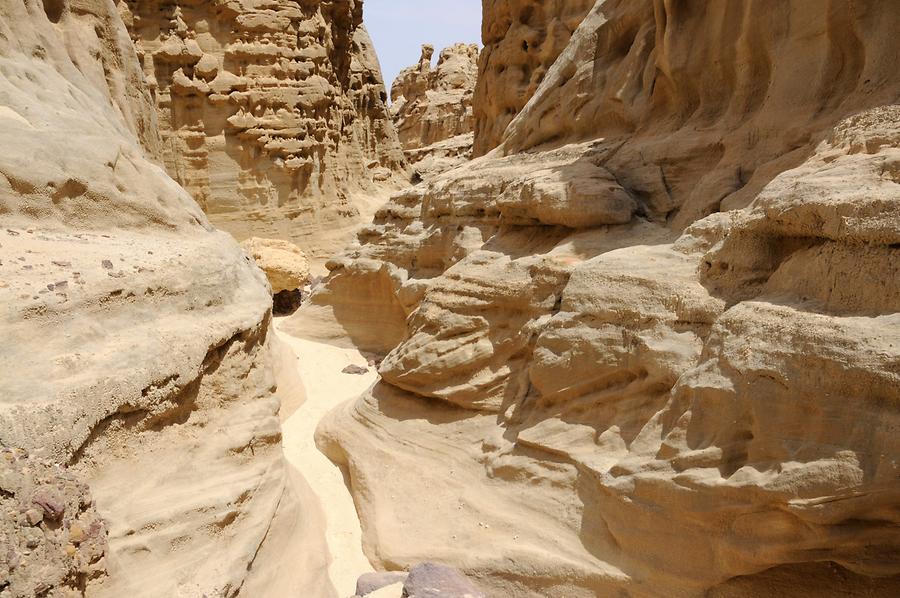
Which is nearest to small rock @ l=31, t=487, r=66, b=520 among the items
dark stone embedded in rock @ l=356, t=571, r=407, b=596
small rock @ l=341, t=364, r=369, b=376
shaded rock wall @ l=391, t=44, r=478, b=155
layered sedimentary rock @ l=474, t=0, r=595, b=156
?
dark stone embedded in rock @ l=356, t=571, r=407, b=596

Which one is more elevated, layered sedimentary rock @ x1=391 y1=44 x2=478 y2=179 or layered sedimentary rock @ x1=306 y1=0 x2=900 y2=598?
layered sedimentary rock @ x1=391 y1=44 x2=478 y2=179

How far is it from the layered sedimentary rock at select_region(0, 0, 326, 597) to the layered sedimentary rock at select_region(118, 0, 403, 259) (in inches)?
260

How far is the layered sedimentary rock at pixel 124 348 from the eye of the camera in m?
2.52

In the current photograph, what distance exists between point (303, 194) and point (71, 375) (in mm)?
9864

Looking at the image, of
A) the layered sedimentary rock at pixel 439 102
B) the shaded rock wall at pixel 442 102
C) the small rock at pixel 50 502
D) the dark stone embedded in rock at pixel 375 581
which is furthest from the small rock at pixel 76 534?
the shaded rock wall at pixel 442 102

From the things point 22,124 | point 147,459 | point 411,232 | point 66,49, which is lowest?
point 147,459

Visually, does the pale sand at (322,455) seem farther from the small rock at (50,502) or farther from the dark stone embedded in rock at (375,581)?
the small rock at (50,502)

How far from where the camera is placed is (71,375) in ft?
8.39

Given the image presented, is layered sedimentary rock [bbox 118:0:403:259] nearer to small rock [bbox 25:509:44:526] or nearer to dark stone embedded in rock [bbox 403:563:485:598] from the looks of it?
dark stone embedded in rock [bbox 403:563:485:598]

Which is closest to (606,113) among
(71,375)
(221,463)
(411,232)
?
(411,232)

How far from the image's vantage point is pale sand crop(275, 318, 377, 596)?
362 centimetres

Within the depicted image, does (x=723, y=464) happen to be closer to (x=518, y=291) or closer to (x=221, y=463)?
(x=518, y=291)

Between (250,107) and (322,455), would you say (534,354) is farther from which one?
(250,107)

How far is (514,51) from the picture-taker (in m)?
10.3
